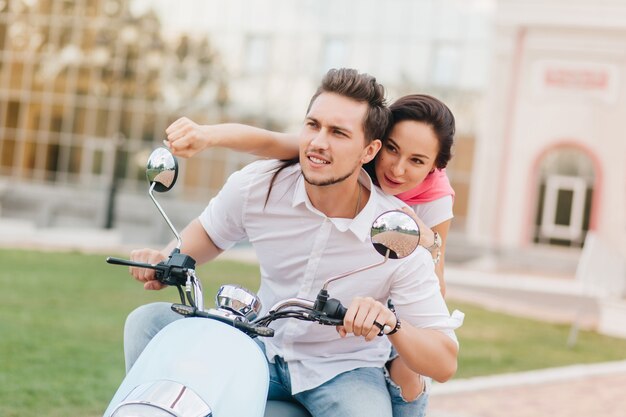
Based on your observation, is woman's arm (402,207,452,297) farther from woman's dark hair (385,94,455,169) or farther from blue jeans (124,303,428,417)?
blue jeans (124,303,428,417)

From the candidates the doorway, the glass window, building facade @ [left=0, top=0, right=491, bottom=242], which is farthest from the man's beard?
the glass window

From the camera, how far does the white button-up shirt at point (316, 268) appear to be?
2781 mm

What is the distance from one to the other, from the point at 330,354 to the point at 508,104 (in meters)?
28.4

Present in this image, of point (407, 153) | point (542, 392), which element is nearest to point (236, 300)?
point (407, 153)

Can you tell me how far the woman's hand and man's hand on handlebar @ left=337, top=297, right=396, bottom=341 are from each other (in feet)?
2.14

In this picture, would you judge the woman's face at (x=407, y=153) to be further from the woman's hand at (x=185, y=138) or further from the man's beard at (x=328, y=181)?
the woman's hand at (x=185, y=138)

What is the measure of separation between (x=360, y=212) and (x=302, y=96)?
3433 cm

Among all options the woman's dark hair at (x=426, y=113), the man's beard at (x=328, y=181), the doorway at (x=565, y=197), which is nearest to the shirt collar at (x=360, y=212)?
the man's beard at (x=328, y=181)

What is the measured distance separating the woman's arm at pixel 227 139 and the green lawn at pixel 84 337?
3033 millimetres

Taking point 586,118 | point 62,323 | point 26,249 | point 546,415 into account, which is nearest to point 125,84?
point 586,118

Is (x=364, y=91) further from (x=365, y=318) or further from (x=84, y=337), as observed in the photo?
(x=84, y=337)

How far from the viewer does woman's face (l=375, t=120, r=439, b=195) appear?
310 cm

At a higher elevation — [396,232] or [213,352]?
[396,232]

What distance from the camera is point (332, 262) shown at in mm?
2854
